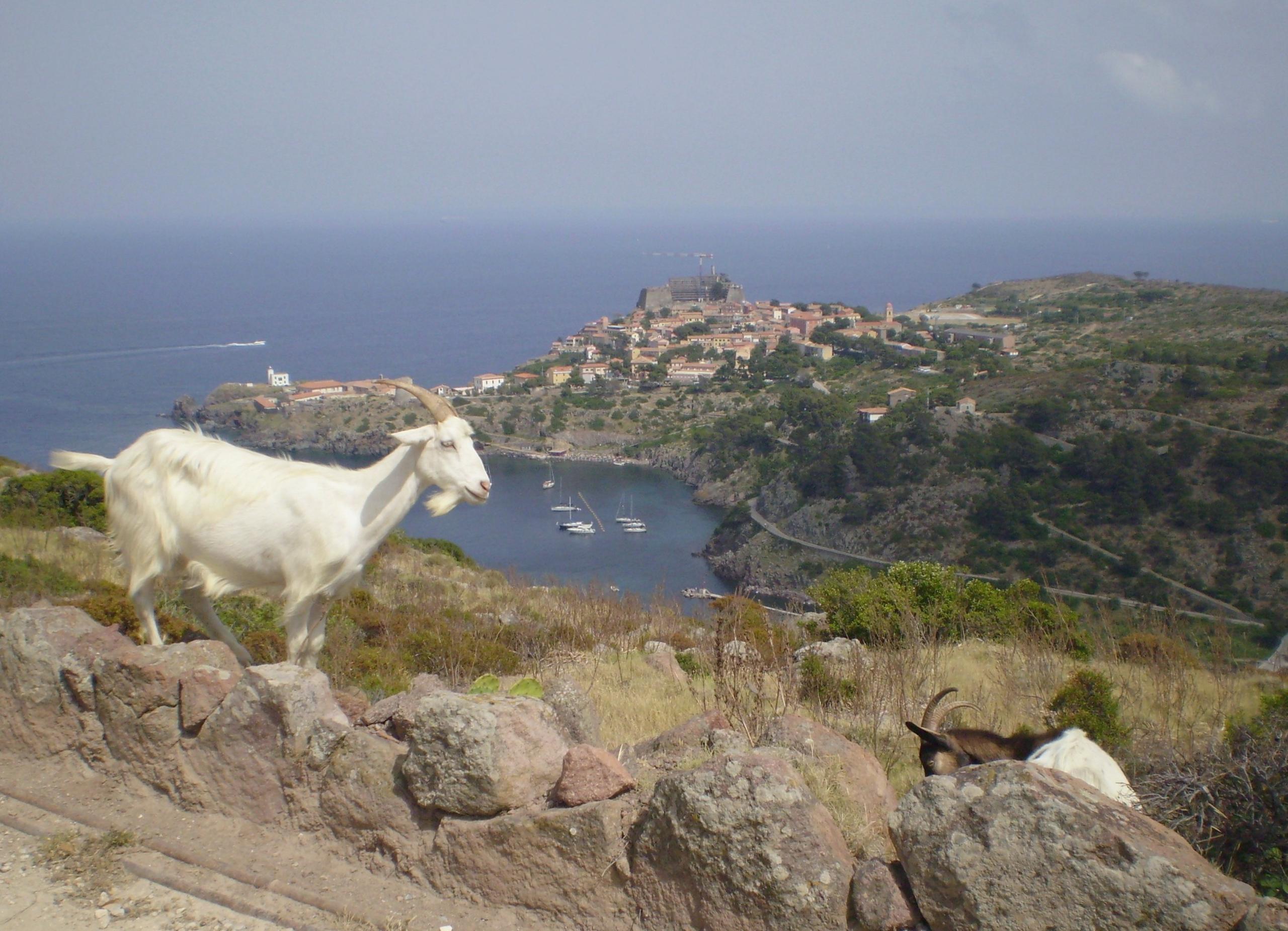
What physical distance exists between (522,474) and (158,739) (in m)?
59.0

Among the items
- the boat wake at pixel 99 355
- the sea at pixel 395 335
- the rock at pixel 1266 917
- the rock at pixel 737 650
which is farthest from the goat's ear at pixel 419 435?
the boat wake at pixel 99 355

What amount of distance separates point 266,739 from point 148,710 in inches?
21.2

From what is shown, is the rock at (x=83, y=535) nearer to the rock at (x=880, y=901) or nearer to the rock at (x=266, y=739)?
the rock at (x=266, y=739)

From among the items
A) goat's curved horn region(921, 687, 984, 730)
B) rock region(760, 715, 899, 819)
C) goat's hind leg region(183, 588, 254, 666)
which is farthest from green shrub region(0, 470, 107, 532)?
goat's curved horn region(921, 687, 984, 730)

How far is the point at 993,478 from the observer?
44.4 meters

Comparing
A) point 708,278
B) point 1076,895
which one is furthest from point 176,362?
point 1076,895

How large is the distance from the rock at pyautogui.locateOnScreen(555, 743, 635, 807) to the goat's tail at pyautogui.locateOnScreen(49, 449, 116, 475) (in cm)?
259

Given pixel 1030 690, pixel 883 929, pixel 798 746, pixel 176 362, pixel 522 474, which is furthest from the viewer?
pixel 176 362

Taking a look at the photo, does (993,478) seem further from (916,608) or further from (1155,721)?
(1155,721)

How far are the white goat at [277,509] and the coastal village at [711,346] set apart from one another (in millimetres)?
53073

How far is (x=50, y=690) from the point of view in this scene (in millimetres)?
3834

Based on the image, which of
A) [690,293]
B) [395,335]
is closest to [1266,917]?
[395,335]

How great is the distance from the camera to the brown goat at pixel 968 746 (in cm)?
358

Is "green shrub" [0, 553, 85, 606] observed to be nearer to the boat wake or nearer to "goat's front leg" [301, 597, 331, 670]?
"goat's front leg" [301, 597, 331, 670]
